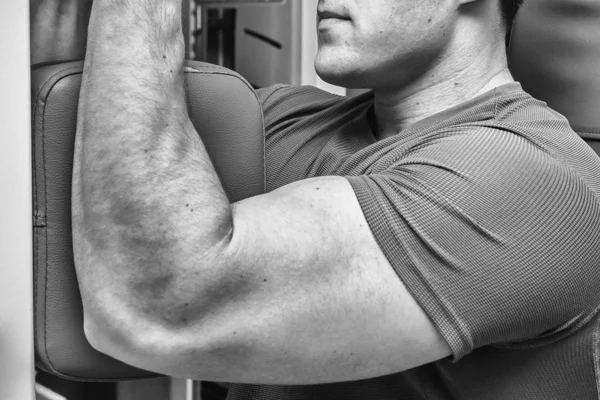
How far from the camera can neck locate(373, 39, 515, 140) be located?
114 cm

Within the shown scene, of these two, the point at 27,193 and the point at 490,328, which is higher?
the point at 27,193

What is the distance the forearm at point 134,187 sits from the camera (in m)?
0.75

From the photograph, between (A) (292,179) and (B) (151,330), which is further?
(A) (292,179)

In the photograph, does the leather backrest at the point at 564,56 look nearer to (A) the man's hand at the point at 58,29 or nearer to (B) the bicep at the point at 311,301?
(B) the bicep at the point at 311,301

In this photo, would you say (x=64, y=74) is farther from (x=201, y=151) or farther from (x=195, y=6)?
(x=195, y=6)

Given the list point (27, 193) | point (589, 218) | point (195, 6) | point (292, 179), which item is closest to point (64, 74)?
point (27, 193)

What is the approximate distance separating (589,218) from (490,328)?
0.58 feet

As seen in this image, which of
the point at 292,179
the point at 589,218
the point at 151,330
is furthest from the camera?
the point at 292,179

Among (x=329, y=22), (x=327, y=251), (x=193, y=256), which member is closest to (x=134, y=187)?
(x=193, y=256)

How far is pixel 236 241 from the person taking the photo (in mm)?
771

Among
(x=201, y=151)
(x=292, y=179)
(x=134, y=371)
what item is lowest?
(x=134, y=371)

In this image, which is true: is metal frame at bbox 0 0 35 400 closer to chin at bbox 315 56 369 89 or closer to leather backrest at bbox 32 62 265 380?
leather backrest at bbox 32 62 265 380

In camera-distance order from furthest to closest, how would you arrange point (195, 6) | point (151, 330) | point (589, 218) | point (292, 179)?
point (195, 6) → point (292, 179) → point (589, 218) → point (151, 330)

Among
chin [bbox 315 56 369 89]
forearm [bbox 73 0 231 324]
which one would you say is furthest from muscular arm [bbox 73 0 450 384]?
chin [bbox 315 56 369 89]
